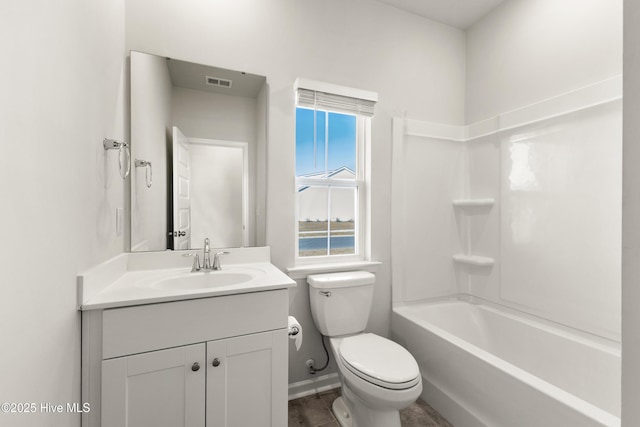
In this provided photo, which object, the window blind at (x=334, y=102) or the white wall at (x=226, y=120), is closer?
the white wall at (x=226, y=120)

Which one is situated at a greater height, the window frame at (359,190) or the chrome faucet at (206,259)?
the window frame at (359,190)

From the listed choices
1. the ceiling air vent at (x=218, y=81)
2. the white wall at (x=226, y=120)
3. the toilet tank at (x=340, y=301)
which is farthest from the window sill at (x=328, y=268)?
the ceiling air vent at (x=218, y=81)

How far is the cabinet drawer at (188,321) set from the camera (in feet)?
3.39

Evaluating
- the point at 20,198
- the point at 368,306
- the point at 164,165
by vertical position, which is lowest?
the point at 368,306

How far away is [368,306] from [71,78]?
5.91 feet

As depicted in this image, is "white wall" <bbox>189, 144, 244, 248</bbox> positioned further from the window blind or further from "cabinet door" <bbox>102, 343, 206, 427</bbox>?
"cabinet door" <bbox>102, 343, 206, 427</bbox>

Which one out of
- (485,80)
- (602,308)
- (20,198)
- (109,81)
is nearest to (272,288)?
(20,198)

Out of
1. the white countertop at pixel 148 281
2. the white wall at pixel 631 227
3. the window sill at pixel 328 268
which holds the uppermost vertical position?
the white wall at pixel 631 227

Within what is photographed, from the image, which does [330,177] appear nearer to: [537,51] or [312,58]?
[312,58]

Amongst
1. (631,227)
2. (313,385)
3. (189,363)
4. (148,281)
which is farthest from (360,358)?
(631,227)

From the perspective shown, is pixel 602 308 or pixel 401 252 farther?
pixel 401 252

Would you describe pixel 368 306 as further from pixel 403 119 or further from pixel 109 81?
pixel 109 81

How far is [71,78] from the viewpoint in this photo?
0.94m

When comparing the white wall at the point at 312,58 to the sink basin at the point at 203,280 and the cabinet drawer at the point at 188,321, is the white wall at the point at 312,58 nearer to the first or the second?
the sink basin at the point at 203,280
